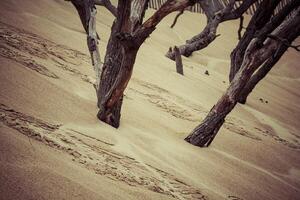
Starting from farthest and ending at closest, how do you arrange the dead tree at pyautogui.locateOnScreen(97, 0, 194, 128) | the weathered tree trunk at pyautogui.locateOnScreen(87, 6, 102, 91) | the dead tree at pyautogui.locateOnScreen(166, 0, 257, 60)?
1. the dead tree at pyautogui.locateOnScreen(166, 0, 257, 60)
2. the weathered tree trunk at pyautogui.locateOnScreen(87, 6, 102, 91)
3. the dead tree at pyautogui.locateOnScreen(97, 0, 194, 128)

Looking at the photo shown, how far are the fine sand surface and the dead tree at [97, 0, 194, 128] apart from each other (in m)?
0.18

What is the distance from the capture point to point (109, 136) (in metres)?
2.77

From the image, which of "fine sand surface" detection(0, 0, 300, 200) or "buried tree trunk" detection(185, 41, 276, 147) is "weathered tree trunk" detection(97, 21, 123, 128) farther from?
"buried tree trunk" detection(185, 41, 276, 147)

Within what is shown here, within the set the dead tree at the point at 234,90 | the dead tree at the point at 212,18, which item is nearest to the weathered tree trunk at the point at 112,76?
the dead tree at the point at 234,90

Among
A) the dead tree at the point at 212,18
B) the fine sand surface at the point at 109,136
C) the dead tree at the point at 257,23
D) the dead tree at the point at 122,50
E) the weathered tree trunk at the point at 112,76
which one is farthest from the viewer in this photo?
the dead tree at the point at 212,18

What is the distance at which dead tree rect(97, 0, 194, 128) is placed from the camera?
7.82 feet

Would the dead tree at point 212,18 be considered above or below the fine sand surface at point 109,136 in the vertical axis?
above

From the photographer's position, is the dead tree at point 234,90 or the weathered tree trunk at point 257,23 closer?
the dead tree at point 234,90

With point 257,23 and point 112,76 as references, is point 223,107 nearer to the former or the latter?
point 112,76

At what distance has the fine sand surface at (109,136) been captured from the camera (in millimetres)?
1986

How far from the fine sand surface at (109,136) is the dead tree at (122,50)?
182 mm

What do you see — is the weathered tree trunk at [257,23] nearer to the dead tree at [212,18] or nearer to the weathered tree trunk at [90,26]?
the dead tree at [212,18]

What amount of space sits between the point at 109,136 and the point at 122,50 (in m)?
0.75

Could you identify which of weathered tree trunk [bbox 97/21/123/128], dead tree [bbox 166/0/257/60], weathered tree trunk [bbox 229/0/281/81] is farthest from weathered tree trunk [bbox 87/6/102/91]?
dead tree [bbox 166/0/257/60]
